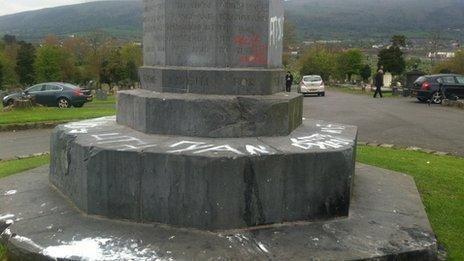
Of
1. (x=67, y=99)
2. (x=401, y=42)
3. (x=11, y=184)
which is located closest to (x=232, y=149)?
(x=11, y=184)

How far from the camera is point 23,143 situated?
1231 centimetres

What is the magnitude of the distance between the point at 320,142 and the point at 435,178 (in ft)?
10.6

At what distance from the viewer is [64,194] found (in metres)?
5.52

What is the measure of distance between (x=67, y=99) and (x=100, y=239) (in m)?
24.0

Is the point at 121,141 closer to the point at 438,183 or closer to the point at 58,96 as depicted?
the point at 438,183

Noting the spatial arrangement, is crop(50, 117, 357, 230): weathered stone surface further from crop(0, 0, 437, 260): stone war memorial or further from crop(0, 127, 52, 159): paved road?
crop(0, 127, 52, 159): paved road

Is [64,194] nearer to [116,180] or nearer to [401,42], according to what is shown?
[116,180]

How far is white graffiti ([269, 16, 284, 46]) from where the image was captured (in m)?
6.07

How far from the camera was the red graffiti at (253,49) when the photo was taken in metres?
5.79

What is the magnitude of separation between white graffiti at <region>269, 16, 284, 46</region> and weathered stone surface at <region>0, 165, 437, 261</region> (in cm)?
229

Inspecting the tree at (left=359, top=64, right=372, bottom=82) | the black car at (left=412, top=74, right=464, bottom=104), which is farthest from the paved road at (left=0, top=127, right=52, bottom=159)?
the tree at (left=359, top=64, right=372, bottom=82)

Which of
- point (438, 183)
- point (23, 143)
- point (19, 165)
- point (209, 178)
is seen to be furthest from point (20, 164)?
point (438, 183)

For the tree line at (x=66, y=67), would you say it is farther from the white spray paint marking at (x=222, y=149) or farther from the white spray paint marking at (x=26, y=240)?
the white spray paint marking at (x=26, y=240)

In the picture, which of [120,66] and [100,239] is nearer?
[100,239]
